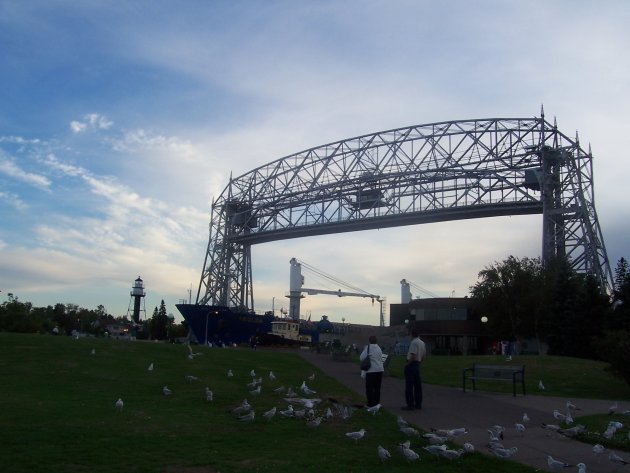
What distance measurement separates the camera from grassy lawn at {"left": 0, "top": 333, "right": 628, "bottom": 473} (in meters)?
8.85

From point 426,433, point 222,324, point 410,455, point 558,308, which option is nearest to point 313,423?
point 426,433

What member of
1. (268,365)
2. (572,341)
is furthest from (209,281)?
(268,365)

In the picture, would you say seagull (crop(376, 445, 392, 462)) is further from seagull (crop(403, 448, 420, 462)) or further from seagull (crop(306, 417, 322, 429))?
seagull (crop(306, 417, 322, 429))

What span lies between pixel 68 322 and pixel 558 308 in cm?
10242

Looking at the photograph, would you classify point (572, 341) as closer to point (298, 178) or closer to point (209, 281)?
point (298, 178)

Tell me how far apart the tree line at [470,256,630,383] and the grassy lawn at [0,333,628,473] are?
9899 mm

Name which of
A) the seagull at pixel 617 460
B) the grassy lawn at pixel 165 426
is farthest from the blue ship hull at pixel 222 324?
the seagull at pixel 617 460

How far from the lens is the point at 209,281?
80.4 meters

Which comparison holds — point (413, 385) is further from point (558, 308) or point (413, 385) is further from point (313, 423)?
point (558, 308)

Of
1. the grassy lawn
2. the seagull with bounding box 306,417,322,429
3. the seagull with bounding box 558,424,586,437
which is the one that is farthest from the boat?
the seagull with bounding box 558,424,586,437

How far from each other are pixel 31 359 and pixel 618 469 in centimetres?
1651

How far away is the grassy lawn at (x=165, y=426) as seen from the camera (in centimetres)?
885

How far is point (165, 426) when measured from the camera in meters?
11.4

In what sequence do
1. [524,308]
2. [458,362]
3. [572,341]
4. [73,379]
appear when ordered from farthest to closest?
[524,308], [572,341], [458,362], [73,379]
